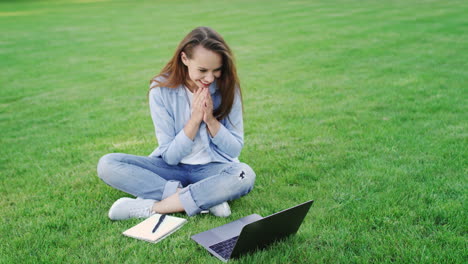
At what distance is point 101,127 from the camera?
604cm

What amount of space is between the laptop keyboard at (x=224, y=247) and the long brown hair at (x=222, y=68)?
110 centimetres

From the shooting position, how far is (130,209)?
11.5ft

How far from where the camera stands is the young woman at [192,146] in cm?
345

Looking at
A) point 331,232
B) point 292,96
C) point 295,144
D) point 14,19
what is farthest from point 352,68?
point 14,19

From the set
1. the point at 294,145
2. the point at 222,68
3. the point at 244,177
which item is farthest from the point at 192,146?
the point at 294,145

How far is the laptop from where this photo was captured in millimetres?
2619

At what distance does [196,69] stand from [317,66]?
627 cm

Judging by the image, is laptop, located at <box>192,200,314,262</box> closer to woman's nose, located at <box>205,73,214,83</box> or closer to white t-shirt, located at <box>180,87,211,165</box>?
white t-shirt, located at <box>180,87,211,165</box>

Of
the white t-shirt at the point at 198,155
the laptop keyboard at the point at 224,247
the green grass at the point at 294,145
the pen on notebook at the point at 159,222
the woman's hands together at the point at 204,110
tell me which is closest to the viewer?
the laptop keyboard at the point at 224,247

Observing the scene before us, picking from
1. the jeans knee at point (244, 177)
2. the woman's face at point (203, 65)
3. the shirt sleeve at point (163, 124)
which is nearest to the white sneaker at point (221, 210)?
the jeans knee at point (244, 177)

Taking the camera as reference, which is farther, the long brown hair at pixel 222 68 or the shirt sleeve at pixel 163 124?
the shirt sleeve at pixel 163 124

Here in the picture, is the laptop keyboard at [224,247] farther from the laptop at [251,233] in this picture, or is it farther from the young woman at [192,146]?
the young woman at [192,146]

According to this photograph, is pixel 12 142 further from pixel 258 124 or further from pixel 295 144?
pixel 295 144

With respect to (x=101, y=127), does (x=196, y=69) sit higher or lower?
higher
